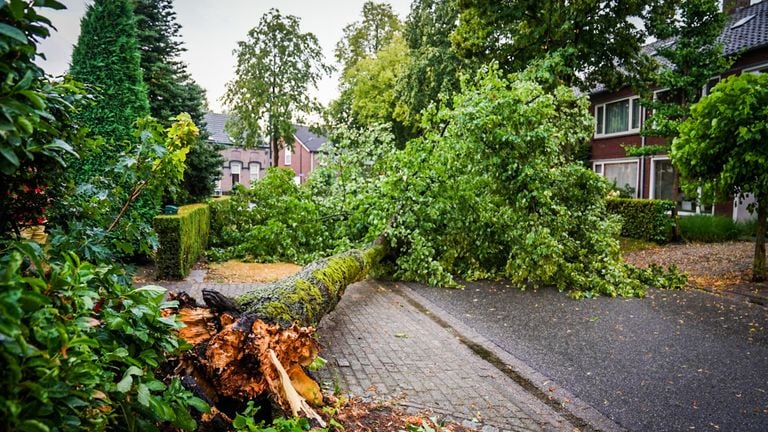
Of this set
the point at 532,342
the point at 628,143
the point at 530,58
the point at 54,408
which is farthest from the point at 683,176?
the point at 628,143

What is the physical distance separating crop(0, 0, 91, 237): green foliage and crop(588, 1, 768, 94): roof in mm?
16162

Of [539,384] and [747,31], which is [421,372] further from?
[747,31]

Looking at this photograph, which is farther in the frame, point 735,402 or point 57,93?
point 735,402

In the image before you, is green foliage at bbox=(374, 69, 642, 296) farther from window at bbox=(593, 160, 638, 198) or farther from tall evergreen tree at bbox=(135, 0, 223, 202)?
window at bbox=(593, 160, 638, 198)

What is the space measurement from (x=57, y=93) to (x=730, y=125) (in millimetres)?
9297

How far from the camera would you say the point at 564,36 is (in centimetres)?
1347

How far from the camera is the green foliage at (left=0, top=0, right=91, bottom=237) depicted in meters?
1.46

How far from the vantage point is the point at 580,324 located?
6.18m

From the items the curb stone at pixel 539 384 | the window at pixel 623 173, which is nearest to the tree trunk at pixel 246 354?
the curb stone at pixel 539 384

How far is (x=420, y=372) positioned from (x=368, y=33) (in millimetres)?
32932

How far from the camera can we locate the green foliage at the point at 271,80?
24.5 metres

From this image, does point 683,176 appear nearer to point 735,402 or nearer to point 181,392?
point 735,402

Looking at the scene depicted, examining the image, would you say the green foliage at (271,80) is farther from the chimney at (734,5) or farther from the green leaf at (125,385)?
the green leaf at (125,385)

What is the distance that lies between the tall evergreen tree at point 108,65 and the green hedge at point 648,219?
1303 cm
